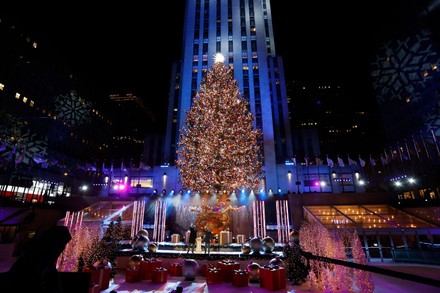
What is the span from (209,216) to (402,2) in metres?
47.6

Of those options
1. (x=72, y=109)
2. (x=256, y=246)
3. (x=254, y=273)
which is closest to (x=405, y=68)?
(x=256, y=246)

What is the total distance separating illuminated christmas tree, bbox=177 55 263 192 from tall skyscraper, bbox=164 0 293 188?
1692cm

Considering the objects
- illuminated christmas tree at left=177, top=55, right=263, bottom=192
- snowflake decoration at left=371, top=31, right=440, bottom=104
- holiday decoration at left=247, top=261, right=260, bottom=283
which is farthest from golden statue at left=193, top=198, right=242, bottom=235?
snowflake decoration at left=371, top=31, right=440, bottom=104

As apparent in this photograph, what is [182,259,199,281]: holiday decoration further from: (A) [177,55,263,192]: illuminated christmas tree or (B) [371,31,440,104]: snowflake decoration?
(B) [371,31,440,104]: snowflake decoration

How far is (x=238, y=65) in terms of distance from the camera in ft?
117

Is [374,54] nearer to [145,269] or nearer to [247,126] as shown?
[247,126]

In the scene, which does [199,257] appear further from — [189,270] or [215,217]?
[215,217]

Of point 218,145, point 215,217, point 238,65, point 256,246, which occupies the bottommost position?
point 256,246

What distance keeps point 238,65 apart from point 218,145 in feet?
83.7

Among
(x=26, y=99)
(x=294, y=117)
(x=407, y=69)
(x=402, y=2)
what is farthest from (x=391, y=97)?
(x=26, y=99)

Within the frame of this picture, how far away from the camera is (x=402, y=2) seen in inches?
1415

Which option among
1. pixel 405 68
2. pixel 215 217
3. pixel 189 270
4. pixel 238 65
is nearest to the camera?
pixel 189 270

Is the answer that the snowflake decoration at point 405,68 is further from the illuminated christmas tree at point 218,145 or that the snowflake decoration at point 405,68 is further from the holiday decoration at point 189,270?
the holiday decoration at point 189,270

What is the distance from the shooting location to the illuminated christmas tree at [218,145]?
13.9 meters
